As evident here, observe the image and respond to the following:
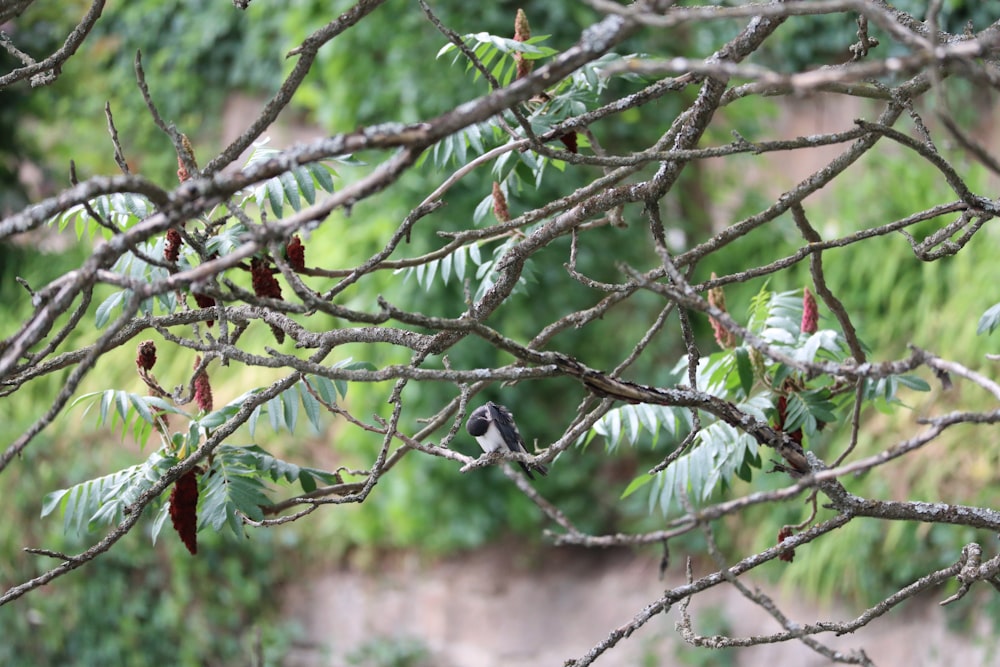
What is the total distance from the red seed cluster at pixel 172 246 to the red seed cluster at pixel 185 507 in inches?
21.5

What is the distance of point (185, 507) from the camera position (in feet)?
8.77

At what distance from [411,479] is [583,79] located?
440 cm

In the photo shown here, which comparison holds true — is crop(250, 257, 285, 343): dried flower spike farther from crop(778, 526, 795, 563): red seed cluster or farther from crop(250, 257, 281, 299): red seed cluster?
crop(778, 526, 795, 563): red seed cluster

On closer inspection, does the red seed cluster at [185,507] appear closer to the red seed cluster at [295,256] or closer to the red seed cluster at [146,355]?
the red seed cluster at [146,355]

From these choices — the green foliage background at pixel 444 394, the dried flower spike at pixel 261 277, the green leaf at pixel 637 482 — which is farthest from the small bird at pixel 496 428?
the green foliage background at pixel 444 394

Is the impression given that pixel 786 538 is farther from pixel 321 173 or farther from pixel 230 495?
pixel 321 173

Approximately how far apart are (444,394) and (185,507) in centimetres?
427

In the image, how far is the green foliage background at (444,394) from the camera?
628 centimetres

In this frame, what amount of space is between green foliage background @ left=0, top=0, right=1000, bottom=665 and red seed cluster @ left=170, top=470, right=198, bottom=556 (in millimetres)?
3685

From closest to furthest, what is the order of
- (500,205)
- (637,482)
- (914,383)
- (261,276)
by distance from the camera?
A: (261,276) → (914,383) → (637,482) → (500,205)

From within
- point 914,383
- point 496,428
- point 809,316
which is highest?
point 496,428

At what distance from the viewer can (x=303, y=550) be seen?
7906mm

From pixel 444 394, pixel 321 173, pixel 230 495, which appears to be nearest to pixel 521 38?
pixel 321 173

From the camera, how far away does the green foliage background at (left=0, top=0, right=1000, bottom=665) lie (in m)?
6.28
